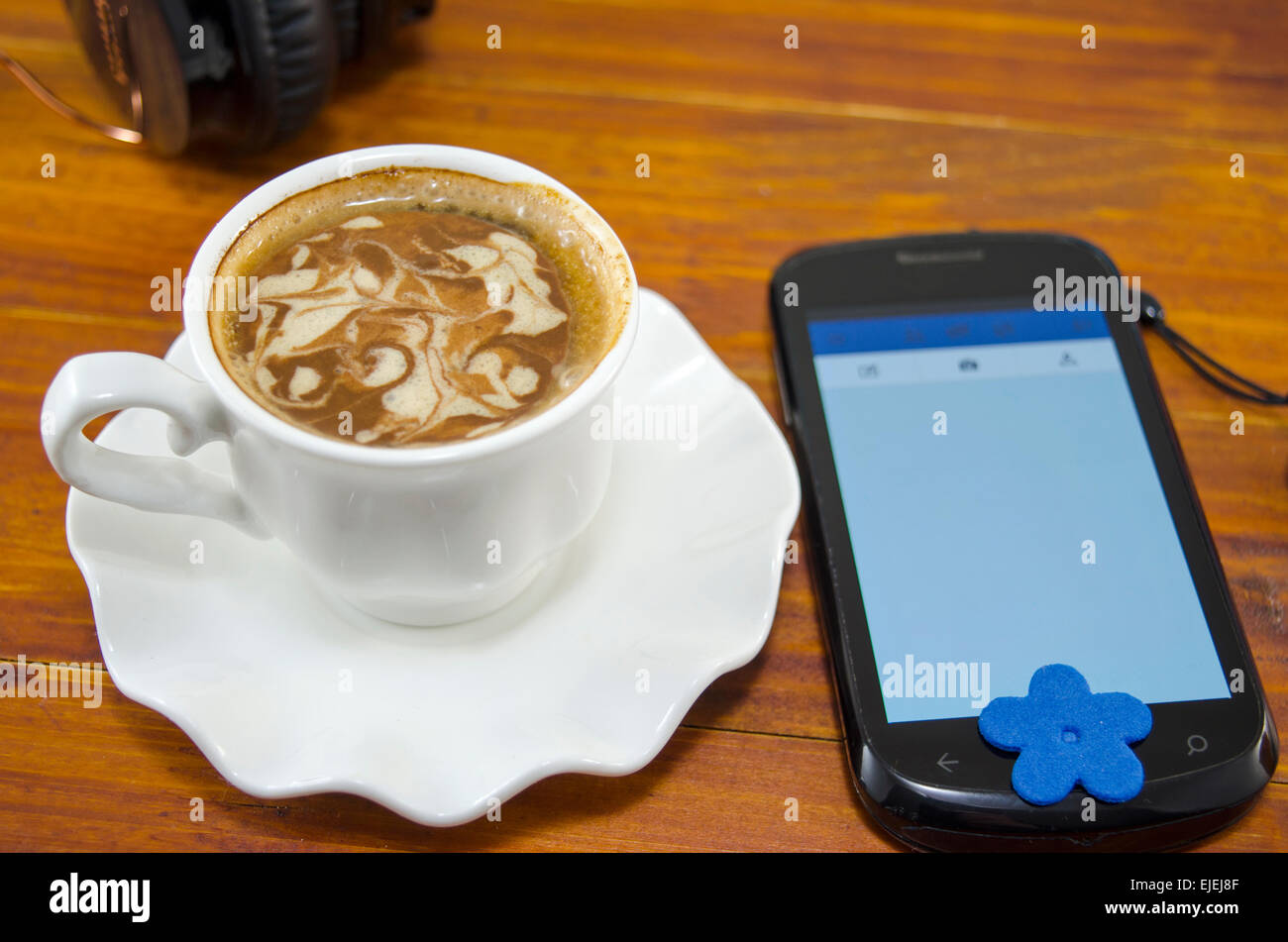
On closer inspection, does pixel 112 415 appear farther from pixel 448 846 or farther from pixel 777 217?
pixel 777 217

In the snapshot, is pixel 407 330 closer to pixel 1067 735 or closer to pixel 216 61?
pixel 216 61

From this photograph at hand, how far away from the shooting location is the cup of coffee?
544 millimetres

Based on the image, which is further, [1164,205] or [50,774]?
[1164,205]

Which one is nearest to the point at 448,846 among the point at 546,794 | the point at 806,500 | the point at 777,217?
the point at 546,794

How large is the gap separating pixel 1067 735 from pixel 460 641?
1.11 ft

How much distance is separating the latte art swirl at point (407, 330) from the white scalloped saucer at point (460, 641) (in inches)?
5.2

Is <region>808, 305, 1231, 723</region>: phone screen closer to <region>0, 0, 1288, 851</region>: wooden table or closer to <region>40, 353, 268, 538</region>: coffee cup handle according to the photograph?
Answer: <region>0, 0, 1288, 851</region>: wooden table

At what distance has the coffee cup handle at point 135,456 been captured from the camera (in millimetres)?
530

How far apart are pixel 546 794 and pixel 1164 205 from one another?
71 cm

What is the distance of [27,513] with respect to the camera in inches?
28.4

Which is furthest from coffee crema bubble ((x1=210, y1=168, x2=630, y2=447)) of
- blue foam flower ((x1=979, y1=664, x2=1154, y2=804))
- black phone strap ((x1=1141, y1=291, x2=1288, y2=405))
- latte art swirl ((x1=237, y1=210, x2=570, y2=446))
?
black phone strap ((x1=1141, y1=291, x2=1288, y2=405))

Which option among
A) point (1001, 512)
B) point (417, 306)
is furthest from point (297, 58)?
point (1001, 512)

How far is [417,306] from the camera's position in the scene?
61cm

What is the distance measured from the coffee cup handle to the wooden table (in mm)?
135
